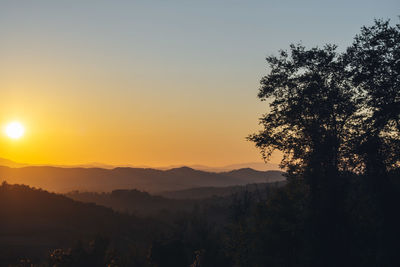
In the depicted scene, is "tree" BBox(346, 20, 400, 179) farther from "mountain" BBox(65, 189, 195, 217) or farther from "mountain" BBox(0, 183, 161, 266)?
"mountain" BBox(65, 189, 195, 217)

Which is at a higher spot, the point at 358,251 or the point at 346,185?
the point at 346,185

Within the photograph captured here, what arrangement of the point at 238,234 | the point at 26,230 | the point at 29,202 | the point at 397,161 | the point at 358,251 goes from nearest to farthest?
the point at 358,251 → the point at 397,161 → the point at 238,234 → the point at 26,230 → the point at 29,202

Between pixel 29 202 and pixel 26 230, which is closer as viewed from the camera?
pixel 26 230

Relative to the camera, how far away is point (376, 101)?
28.1 metres

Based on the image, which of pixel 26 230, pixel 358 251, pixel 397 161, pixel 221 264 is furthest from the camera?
pixel 26 230

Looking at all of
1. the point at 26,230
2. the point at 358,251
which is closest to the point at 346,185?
the point at 358,251

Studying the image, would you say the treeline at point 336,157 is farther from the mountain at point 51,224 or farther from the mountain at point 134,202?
the mountain at point 134,202

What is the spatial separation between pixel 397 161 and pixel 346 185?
4041 millimetres

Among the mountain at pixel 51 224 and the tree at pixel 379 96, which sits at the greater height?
the tree at pixel 379 96

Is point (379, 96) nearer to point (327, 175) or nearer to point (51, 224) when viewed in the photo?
point (327, 175)

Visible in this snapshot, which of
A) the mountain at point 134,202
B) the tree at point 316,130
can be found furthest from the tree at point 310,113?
the mountain at point 134,202

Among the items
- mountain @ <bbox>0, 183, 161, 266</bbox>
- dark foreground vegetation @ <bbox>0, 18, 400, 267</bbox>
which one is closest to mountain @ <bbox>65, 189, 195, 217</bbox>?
mountain @ <bbox>0, 183, 161, 266</bbox>

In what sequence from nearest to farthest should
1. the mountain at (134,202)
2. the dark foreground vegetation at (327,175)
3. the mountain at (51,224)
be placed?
the dark foreground vegetation at (327,175) → the mountain at (51,224) → the mountain at (134,202)

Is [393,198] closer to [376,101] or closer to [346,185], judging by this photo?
[346,185]
